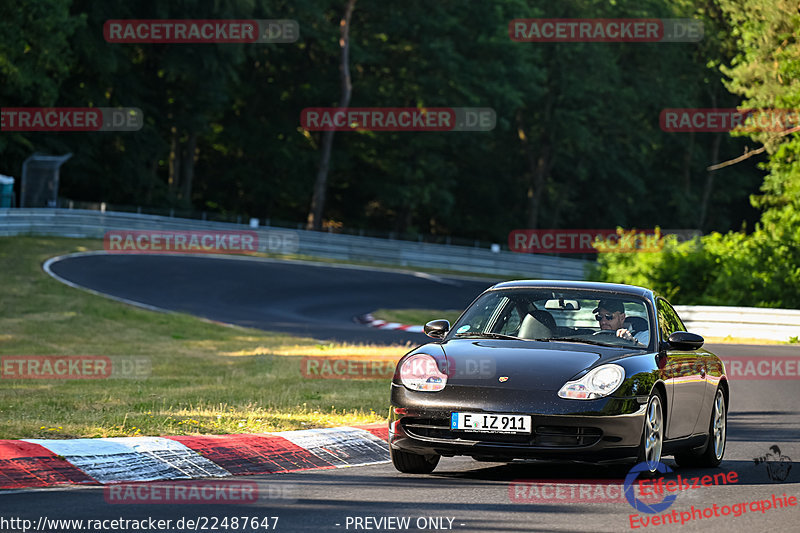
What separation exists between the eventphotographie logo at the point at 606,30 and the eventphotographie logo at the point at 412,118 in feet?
15.2

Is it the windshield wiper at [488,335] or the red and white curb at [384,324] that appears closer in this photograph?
the windshield wiper at [488,335]

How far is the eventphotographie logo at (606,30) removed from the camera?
67375 mm

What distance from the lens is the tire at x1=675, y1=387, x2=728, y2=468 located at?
10070mm

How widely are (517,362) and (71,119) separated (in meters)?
48.9

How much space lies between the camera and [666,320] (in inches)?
401

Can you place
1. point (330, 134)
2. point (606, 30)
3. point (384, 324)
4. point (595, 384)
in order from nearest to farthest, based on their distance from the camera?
1. point (595, 384)
2. point (384, 324)
3. point (330, 134)
4. point (606, 30)

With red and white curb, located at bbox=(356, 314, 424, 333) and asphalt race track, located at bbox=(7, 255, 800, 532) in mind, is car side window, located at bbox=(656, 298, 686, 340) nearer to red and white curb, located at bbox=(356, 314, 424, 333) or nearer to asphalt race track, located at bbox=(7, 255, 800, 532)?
asphalt race track, located at bbox=(7, 255, 800, 532)

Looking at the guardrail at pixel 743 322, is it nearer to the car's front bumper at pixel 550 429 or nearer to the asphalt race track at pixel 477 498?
the asphalt race track at pixel 477 498

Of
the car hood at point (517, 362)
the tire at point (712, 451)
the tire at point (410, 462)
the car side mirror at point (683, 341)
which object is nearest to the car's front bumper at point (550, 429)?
the car hood at point (517, 362)

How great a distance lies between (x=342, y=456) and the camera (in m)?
9.66

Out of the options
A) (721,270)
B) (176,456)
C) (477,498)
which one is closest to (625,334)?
(477,498)

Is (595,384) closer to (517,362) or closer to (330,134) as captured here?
(517,362)

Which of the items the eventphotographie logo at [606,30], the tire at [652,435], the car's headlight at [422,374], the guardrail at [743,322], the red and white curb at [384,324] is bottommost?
the red and white curb at [384,324]

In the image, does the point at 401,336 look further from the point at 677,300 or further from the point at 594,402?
the point at 594,402
